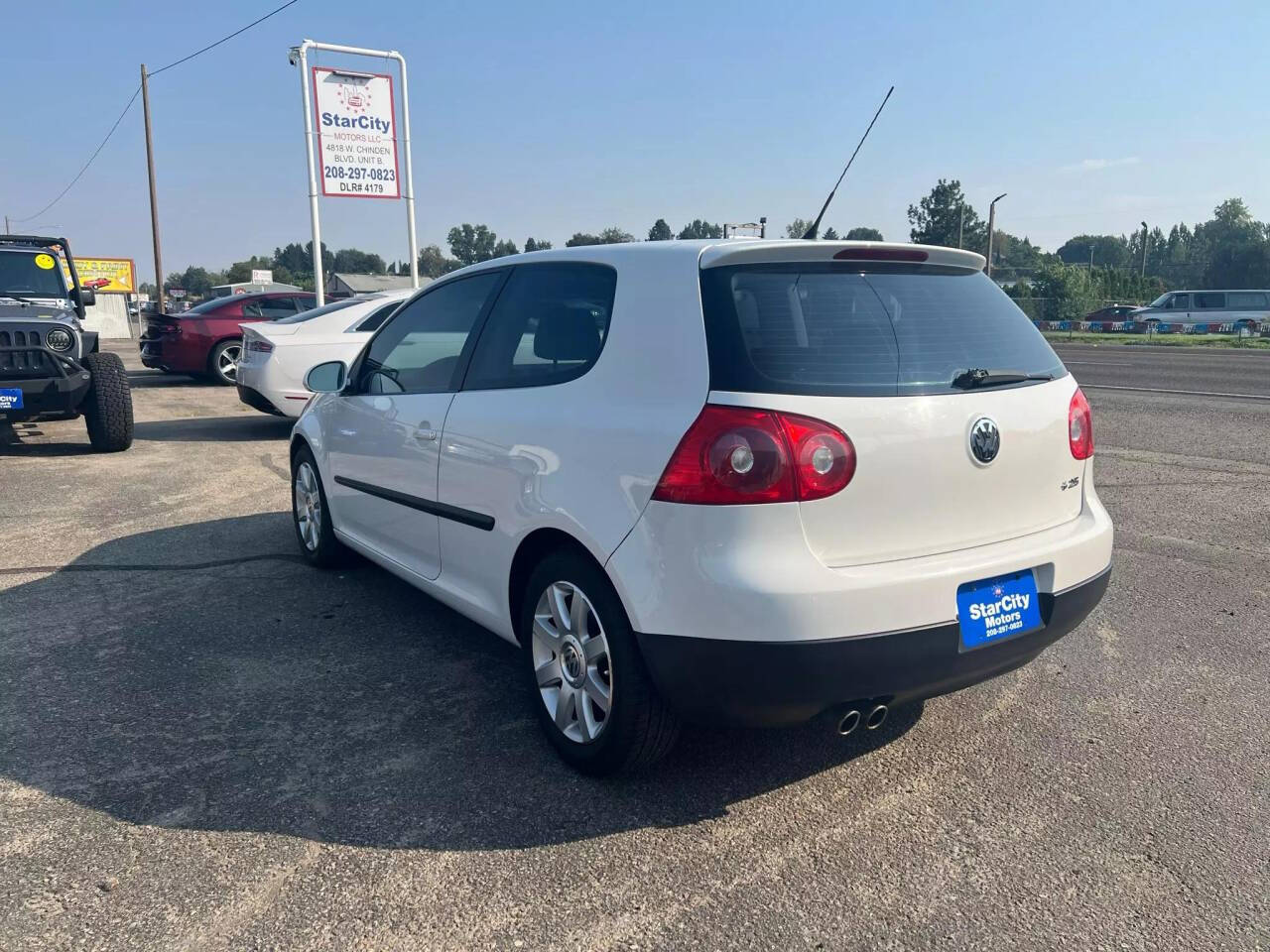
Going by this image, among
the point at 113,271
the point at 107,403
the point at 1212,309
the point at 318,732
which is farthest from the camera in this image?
the point at 113,271

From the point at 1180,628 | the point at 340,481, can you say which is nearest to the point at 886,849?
the point at 1180,628

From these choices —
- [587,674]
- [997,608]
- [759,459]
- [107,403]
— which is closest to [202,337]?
[107,403]

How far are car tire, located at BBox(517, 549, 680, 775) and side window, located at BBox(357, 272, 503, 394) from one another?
112 centimetres

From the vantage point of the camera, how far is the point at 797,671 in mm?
2463

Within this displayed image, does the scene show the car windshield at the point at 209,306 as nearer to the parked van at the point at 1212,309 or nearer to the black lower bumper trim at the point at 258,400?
the black lower bumper trim at the point at 258,400

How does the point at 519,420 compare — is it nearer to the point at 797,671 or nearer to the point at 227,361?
the point at 797,671

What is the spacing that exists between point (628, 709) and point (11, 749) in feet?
6.96

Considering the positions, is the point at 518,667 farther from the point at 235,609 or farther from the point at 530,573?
the point at 235,609

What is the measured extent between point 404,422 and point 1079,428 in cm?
258

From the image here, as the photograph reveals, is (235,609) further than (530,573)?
Yes

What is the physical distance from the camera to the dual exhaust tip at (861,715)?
2.58 metres

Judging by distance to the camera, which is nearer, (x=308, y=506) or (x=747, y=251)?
(x=747, y=251)

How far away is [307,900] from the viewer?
240 cm

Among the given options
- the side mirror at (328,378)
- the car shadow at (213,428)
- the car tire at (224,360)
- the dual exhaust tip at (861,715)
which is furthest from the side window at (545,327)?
the car tire at (224,360)
